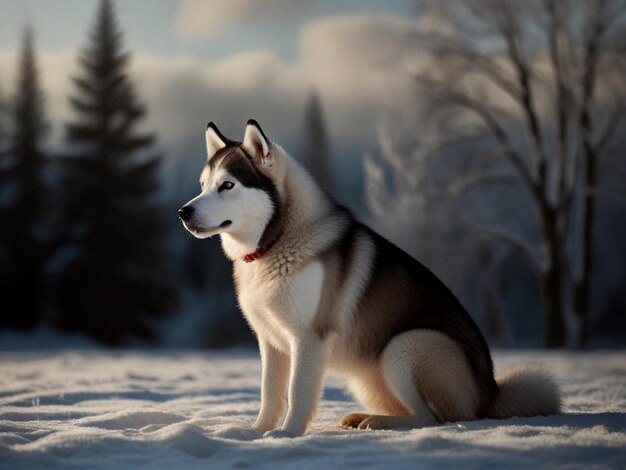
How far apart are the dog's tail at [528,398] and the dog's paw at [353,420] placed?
32.0 inches

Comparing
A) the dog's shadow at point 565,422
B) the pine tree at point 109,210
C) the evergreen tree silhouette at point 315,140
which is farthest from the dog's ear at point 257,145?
the evergreen tree silhouette at point 315,140

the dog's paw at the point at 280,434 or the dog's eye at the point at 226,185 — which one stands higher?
the dog's eye at the point at 226,185

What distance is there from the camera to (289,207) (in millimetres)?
3955

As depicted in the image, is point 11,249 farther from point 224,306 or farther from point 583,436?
point 583,436

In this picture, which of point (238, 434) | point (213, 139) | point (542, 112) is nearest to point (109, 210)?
point (542, 112)

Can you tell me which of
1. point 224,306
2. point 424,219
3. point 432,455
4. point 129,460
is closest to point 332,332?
point 432,455

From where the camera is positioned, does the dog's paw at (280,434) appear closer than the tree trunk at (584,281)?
Yes

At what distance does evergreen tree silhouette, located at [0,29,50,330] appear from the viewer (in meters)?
23.3

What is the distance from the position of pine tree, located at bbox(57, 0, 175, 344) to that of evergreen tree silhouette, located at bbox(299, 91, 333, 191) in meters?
12.3

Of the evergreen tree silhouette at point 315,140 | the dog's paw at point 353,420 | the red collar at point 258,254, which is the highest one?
the evergreen tree silhouette at point 315,140

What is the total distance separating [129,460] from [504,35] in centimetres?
1414

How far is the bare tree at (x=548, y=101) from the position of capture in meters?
13.9

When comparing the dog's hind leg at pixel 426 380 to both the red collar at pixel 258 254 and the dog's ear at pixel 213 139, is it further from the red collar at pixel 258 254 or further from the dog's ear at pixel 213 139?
the dog's ear at pixel 213 139

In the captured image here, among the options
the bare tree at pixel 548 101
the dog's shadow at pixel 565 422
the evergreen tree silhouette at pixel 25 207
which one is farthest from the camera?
the evergreen tree silhouette at pixel 25 207
